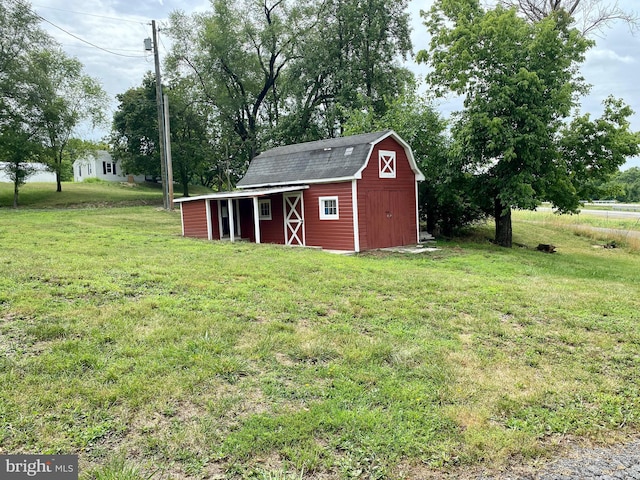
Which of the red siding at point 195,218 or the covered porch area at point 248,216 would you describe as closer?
the covered porch area at point 248,216

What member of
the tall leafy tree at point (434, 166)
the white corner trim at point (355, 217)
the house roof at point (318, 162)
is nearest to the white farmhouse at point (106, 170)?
the house roof at point (318, 162)

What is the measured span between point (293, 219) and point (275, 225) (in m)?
1.12

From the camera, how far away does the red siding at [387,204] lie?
45.8 ft

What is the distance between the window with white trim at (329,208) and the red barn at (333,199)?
3 centimetres

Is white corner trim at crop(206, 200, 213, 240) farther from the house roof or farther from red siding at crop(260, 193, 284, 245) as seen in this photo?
red siding at crop(260, 193, 284, 245)

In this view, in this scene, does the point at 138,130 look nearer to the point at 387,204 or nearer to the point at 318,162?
the point at 318,162

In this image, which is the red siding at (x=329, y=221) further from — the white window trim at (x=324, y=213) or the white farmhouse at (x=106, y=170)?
the white farmhouse at (x=106, y=170)

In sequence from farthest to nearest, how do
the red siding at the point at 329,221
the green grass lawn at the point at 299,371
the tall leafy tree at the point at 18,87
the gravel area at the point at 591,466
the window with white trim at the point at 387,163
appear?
the tall leafy tree at the point at 18,87
the window with white trim at the point at 387,163
the red siding at the point at 329,221
the green grass lawn at the point at 299,371
the gravel area at the point at 591,466

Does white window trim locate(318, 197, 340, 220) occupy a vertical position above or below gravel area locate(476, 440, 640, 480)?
above

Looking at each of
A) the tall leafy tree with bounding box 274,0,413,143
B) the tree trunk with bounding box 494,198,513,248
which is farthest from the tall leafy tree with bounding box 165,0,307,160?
the tree trunk with bounding box 494,198,513,248

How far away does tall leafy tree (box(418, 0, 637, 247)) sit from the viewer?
1447 centimetres

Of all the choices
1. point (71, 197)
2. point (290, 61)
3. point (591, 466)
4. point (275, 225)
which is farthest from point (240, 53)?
point (591, 466)

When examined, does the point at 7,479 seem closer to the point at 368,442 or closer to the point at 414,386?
the point at 368,442

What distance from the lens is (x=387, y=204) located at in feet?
48.5
